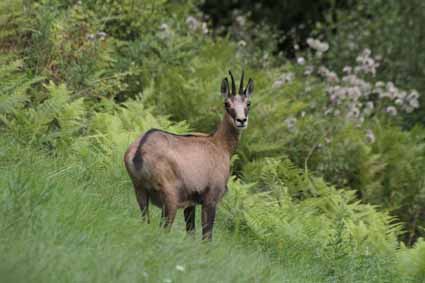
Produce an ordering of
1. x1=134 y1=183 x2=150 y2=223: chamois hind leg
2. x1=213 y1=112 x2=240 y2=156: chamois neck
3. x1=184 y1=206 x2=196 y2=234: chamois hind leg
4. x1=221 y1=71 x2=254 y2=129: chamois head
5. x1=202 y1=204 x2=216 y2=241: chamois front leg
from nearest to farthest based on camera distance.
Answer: x1=134 y1=183 x2=150 y2=223: chamois hind leg, x1=202 y1=204 x2=216 y2=241: chamois front leg, x1=184 y1=206 x2=196 y2=234: chamois hind leg, x1=221 y1=71 x2=254 y2=129: chamois head, x1=213 y1=112 x2=240 y2=156: chamois neck

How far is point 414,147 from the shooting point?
14.1 m

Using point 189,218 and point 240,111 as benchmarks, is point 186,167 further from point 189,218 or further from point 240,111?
point 240,111

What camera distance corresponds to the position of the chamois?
277 inches

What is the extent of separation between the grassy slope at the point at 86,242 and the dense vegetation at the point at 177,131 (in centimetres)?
1

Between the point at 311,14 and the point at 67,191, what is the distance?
1658 centimetres

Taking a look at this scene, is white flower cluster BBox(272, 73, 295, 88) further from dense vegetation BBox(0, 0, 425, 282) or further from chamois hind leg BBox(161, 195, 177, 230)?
chamois hind leg BBox(161, 195, 177, 230)

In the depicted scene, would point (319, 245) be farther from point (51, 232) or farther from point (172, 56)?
point (172, 56)

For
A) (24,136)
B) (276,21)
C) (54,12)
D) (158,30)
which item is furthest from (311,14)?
(24,136)

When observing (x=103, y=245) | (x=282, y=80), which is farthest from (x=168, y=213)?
(x=282, y=80)

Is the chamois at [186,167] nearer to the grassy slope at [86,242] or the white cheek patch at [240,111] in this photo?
the white cheek patch at [240,111]

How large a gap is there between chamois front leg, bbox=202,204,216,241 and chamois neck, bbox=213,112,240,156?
28.6 inches

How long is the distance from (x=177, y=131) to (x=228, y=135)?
8.13 feet

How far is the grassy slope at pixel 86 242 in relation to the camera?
5328 mm

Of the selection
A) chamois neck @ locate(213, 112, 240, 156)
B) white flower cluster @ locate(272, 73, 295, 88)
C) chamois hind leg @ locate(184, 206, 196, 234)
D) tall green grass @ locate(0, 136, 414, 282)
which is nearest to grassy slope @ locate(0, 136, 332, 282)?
tall green grass @ locate(0, 136, 414, 282)
